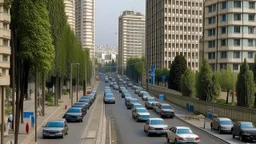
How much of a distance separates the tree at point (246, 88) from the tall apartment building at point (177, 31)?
99927 mm

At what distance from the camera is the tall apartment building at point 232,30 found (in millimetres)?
87375

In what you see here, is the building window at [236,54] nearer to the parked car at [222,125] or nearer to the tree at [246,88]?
the tree at [246,88]

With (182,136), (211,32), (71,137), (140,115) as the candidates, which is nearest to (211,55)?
(211,32)

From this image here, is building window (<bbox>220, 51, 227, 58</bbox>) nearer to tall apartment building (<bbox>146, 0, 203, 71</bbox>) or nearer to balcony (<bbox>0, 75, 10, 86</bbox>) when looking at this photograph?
tall apartment building (<bbox>146, 0, 203, 71</bbox>)

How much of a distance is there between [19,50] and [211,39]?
6705cm

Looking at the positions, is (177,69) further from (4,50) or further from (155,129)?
(4,50)

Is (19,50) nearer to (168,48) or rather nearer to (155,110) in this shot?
(155,110)

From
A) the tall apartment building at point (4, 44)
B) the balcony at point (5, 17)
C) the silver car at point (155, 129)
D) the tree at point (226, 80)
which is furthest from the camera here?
the tree at point (226, 80)

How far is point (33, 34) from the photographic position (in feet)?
95.0

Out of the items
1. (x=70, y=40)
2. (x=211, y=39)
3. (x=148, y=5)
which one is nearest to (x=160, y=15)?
(x=148, y=5)

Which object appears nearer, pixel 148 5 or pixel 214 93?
pixel 214 93

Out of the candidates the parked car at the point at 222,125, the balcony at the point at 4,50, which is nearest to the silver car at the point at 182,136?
the parked car at the point at 222,125

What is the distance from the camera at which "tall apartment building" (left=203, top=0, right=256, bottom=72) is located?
287ft

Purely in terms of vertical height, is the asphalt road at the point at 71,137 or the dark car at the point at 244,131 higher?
the dark car at the point at 244,131
